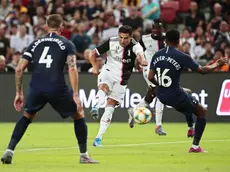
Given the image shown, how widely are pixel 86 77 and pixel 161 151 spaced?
873 cm

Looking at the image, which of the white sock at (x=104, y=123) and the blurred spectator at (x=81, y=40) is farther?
the blurred spectator at (x=81, y=40)

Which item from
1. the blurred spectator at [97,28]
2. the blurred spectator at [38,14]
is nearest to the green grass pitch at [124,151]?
the blurred spectator at [97,28]

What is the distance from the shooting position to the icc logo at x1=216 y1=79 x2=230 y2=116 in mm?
22203

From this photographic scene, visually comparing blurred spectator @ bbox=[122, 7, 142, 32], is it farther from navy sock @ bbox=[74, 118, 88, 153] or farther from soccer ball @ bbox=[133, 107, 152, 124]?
navy sock @ bbox=[74, 118, 88, 153]

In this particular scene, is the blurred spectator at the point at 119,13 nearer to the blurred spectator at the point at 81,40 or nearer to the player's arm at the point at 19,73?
the blurred spectator at the point at 81,40

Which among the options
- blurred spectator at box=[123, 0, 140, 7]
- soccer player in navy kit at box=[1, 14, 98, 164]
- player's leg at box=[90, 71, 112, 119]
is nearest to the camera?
soccer player in navy kit at box=[1, 14, 98, 164]

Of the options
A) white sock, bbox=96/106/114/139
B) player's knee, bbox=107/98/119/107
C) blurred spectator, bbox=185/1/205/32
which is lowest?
blurred spectator, bbox=185/1/205/32

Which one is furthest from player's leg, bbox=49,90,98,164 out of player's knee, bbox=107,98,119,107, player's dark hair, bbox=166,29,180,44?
player's knee, bbox=107,98,119,107

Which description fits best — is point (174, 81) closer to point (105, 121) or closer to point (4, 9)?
point (105, 121)

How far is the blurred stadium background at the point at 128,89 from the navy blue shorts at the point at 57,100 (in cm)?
83

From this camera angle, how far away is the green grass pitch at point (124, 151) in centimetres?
1138

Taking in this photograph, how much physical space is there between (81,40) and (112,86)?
10.3m

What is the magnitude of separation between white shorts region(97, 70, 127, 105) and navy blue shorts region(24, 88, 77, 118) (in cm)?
415

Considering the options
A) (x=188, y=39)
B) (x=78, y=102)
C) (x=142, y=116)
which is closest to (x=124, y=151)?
(x=142, y=116)
